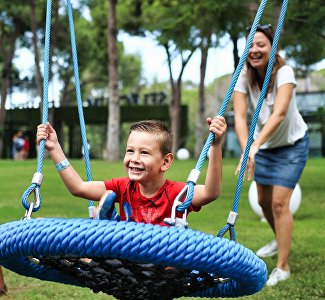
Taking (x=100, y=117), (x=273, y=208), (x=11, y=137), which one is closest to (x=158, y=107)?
(x=100, y=117)

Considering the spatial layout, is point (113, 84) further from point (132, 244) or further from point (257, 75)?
point (132, 244)

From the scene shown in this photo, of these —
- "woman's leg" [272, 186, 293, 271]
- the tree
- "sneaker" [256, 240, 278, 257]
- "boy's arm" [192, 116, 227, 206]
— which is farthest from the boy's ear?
the tree

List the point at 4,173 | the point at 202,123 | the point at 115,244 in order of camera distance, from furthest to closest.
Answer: the point at 202,123 → the point at 4,173 → the point at 115,244

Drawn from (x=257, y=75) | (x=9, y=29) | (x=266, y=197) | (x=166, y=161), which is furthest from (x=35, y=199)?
(x=9, y=29)

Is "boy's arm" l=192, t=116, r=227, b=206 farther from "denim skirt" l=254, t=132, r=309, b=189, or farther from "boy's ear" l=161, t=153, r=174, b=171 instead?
"denim skirt" l=254, t=132, r=309, b=189

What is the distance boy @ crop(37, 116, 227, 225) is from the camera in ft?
8.20

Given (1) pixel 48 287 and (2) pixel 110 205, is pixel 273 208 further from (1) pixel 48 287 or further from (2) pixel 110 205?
(2) pixel 110 205

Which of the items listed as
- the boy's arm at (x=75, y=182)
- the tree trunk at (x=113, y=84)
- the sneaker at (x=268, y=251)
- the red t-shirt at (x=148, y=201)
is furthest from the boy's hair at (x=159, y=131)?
the tree trunk at (x=113, y=84)

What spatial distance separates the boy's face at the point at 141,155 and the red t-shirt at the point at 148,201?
13 centimetres

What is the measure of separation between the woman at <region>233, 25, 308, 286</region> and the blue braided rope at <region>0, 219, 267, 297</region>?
2020 mm

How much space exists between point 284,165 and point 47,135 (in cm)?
203

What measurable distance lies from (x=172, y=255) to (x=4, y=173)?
42.5 feet

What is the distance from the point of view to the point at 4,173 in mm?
14445

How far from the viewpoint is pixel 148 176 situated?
255 centimetres
